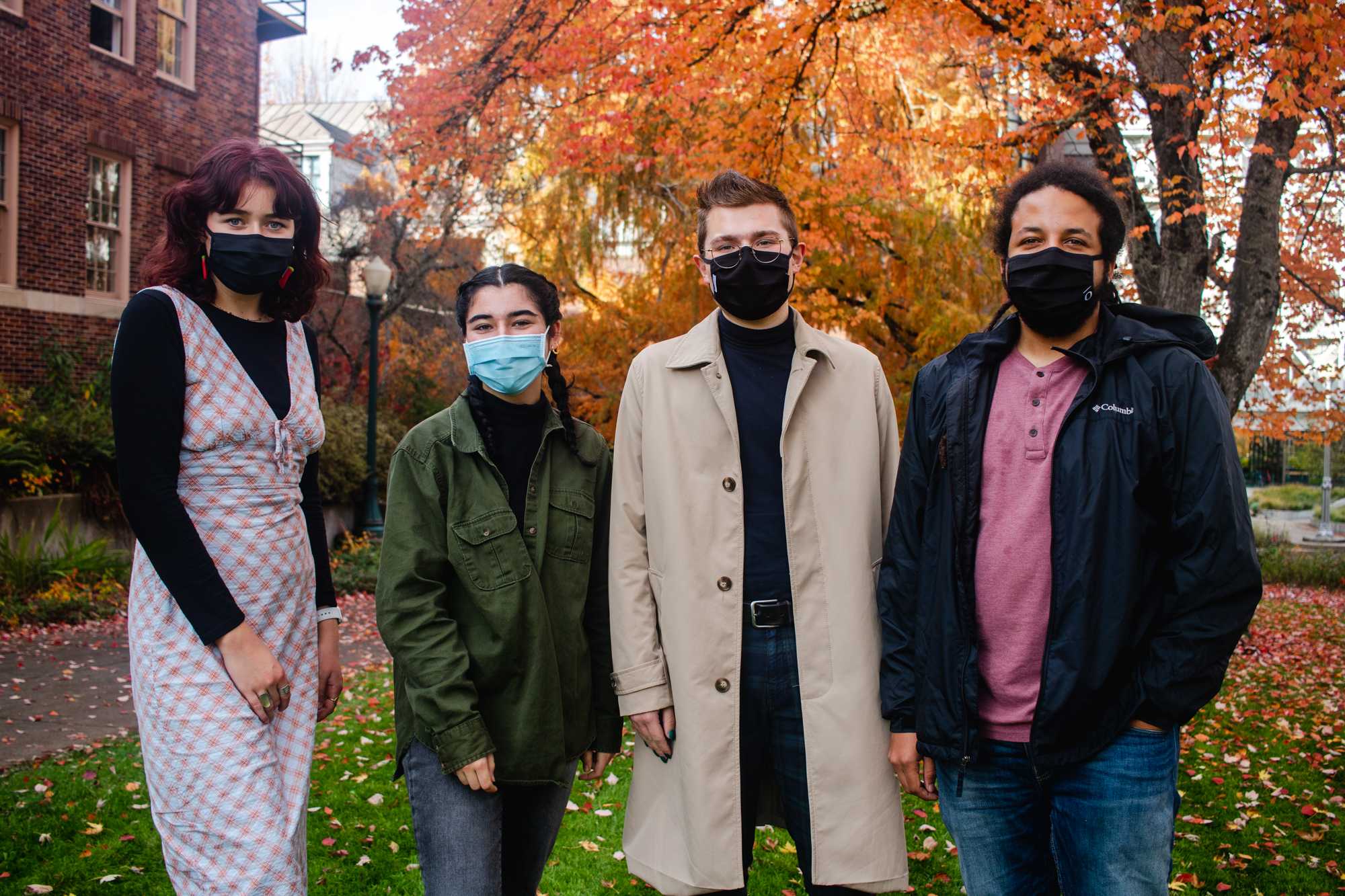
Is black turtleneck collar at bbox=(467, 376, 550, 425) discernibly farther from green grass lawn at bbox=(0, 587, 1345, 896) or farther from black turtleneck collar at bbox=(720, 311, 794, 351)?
green grass lawn at bbox=(0, 587, 1345, 896)

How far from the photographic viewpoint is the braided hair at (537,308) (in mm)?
2814

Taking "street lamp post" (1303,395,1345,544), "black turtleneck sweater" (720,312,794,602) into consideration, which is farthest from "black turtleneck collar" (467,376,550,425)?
"street lamp post" (1303,395,1345,544)

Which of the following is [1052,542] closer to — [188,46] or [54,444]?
[54,444]

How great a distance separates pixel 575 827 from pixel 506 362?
3.13m

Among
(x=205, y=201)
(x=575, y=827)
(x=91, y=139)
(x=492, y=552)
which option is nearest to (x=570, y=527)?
(x=492, y=552)

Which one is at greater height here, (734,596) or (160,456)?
(160,456)

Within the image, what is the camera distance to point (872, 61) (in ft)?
41.1

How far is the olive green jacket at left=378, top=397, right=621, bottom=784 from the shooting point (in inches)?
97.6

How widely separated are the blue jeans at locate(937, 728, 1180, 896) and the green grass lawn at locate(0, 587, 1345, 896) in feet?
6.66

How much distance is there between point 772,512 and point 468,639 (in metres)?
0.87

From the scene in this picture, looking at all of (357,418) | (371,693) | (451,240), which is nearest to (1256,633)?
(371,693)

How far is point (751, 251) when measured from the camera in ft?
9.22

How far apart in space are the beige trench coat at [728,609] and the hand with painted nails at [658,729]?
29mm

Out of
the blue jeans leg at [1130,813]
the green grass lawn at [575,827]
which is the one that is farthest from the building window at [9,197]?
the blue jeans leg at [1130,813]
